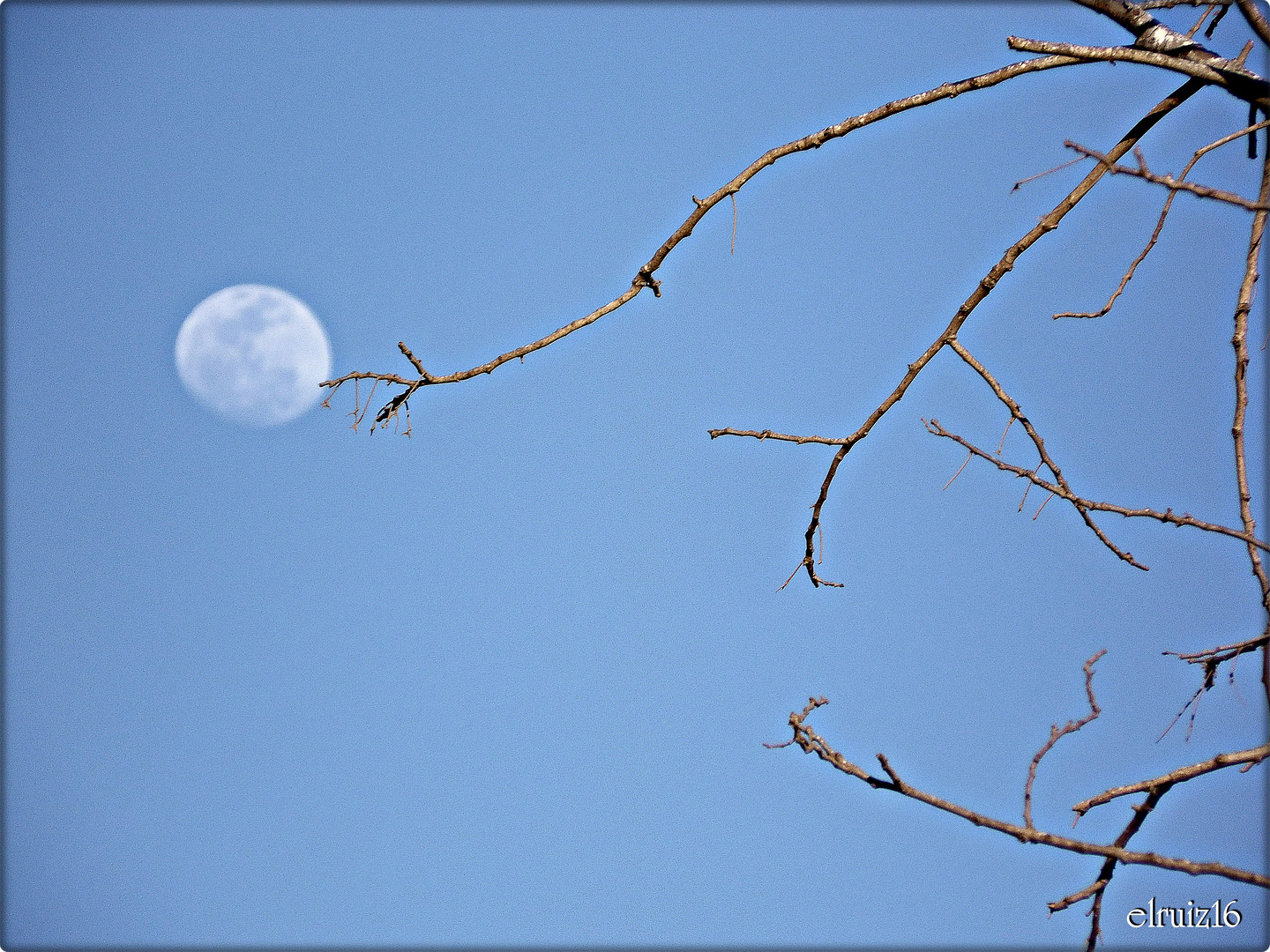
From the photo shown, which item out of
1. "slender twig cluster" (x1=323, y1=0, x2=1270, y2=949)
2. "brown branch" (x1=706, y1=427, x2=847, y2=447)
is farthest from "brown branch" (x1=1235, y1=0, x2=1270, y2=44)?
"brown branch" (x1=706, y1=427, x2=847, y2=447)

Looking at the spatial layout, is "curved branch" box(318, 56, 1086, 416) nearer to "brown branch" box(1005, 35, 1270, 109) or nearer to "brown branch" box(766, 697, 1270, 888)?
"brown branch" box(1005, 35, 1270, 109)

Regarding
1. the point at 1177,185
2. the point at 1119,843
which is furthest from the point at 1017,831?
the point at 1177,185

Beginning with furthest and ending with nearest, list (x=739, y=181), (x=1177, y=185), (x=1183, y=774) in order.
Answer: (x=739, y=181)
(x=1183, y=774)
(x=1177, y=185)

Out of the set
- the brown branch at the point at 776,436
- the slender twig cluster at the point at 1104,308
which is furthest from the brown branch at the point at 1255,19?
the brown branch at the point at 776,436

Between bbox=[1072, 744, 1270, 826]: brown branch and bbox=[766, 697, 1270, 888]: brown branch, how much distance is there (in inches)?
7.9

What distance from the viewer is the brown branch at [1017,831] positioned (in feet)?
4.53

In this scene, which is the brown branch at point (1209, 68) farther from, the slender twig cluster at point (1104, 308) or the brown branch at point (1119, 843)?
the brown branch at point (1119, 843)

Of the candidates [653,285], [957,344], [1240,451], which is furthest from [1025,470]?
[653,285]

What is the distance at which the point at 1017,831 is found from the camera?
149 cm

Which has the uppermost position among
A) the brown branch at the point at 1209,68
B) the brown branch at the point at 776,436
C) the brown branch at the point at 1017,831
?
the brown branch at the point at 1209,68

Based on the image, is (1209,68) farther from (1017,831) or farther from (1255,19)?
(1017,831)

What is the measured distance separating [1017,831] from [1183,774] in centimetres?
40

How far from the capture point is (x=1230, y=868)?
1376 millimetres

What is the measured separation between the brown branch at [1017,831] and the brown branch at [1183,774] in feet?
0.66
